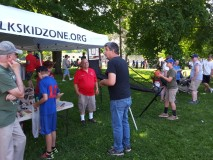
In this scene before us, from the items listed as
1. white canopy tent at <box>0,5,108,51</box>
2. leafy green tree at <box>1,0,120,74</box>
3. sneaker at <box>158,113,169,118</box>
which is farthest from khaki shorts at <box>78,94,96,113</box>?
leafy green tree at <box>1,0,120,74</box>

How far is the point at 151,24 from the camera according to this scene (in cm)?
1538

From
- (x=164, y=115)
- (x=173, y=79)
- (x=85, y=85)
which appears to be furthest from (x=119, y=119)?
(x=164, y=115)

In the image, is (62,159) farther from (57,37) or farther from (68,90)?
(68,90)

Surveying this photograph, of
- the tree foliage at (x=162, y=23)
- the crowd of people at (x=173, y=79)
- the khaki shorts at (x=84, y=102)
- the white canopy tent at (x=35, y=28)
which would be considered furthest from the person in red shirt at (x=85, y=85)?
the tree foliage at (x=162, y=23)

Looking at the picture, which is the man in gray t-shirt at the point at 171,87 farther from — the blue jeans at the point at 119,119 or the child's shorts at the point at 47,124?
the child's shorts at the point at 47,124

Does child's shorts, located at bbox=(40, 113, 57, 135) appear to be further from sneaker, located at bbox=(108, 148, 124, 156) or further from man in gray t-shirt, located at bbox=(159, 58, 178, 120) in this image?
man in gray t-shirt, located at bbox=(159, 58, 178, 120)

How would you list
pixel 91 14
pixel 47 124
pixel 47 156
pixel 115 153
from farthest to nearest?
pixel 91 14
pixel 115 153
pixel 47 156
pixel 47 124

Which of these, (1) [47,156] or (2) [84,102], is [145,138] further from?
(1) [47,156]

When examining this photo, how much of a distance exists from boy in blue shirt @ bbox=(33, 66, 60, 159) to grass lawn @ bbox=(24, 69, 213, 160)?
0.48m

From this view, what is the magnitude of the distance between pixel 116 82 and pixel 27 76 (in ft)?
28.3

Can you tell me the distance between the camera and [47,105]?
186 inches

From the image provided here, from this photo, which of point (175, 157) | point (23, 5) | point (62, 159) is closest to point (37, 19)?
point (62, 159)

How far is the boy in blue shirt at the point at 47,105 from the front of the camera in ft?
15.1

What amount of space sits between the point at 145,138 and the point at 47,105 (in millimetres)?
Result: 2407
